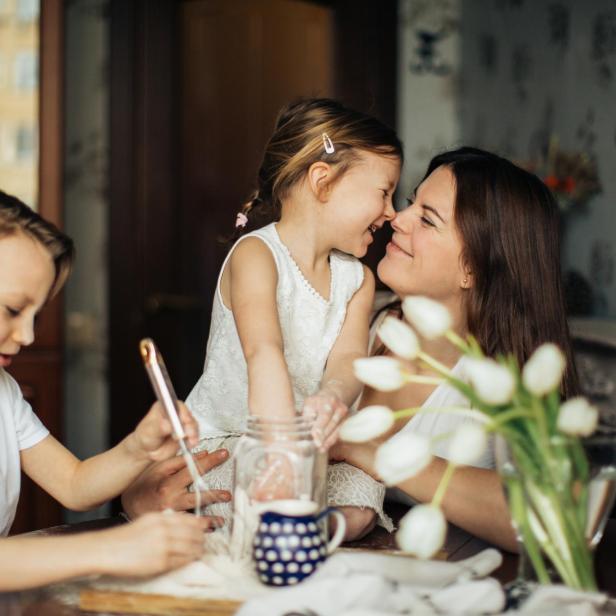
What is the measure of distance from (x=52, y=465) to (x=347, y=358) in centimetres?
59

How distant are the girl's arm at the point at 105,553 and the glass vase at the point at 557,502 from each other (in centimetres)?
37

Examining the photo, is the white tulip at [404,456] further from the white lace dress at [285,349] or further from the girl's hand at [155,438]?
the white lace dress at [285,349]

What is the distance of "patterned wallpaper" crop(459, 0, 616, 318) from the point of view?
3.34 metres

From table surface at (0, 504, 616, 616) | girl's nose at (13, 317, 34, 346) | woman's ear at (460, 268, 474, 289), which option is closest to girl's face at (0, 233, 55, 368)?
girl's nose at (13, 317, 34, 346)

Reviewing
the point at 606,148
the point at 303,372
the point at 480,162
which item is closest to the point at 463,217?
the point at 480,162

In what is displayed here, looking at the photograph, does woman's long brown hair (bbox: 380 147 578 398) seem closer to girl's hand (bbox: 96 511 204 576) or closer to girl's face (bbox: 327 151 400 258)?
girl's face (bbox: 327 151 400 258)

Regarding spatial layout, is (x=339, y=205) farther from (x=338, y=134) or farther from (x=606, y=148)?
(x=606, y=148)

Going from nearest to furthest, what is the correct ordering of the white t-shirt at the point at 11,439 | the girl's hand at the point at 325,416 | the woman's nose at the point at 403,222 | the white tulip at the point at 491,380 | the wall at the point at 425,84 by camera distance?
the white tulip at the point at 491,380 < the girl's hand at the point at 325,416 < the white t-shirt at the point at 11,439 < the woman's nose at the point at 403,222 < the wall at the point at 425,84

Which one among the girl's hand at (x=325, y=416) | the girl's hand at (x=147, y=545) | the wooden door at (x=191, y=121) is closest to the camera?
the girl's hand at (x=147, y=545)

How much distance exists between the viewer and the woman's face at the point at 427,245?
187cm

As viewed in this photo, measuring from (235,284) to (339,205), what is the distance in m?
0.29

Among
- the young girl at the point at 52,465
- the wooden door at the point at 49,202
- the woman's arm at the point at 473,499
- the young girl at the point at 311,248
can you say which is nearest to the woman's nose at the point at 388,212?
the young girl at the point at 311,248

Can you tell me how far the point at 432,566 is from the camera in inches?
43.2

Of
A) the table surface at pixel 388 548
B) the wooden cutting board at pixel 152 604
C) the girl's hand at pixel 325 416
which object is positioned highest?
the girl's hand at pixel 325 416
